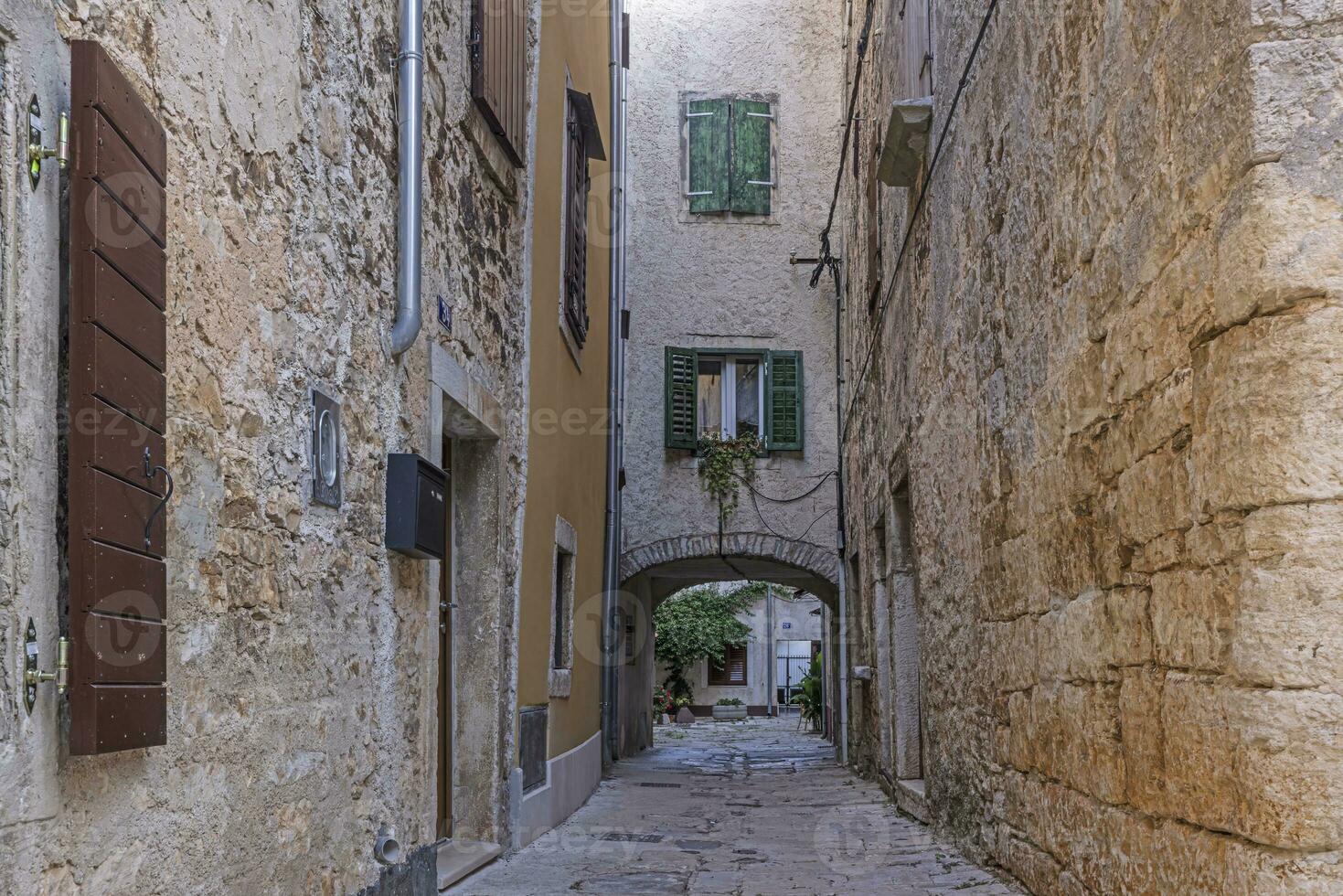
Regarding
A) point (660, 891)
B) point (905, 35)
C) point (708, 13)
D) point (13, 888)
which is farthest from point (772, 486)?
point (13, 888)

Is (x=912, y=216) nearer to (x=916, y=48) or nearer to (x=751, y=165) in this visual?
(x=916, y=48)

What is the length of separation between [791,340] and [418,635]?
8959mm

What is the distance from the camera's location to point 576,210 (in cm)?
919

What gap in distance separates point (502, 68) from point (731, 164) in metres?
7.56

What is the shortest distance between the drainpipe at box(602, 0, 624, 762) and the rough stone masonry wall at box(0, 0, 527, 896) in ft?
20.6

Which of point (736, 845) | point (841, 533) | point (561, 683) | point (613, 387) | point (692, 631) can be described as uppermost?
point (613, 387)

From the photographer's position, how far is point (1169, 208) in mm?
3027

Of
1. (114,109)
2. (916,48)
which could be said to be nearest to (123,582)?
(114,109)

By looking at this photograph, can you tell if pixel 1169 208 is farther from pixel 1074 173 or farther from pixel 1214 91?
pixel 1074 173

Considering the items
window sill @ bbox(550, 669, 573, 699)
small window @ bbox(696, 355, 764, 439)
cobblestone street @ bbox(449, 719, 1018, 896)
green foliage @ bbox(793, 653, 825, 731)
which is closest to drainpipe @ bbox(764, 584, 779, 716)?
green foliage @ bbox(793, 653, 825, 731)

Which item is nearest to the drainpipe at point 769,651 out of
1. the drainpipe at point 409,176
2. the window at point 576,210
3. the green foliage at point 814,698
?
the green foliage at point 814,698

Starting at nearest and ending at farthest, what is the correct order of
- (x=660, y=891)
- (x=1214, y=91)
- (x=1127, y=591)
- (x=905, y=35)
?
(x=1214, y=91)
(x=1127, y=591)
(x=660, y=891)
(x=905, y=35)

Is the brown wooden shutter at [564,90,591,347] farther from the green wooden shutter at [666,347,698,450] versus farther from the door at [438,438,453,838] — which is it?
the green wooden shutter at [666,347,698,450]

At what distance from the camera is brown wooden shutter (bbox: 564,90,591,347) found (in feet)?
28.4
